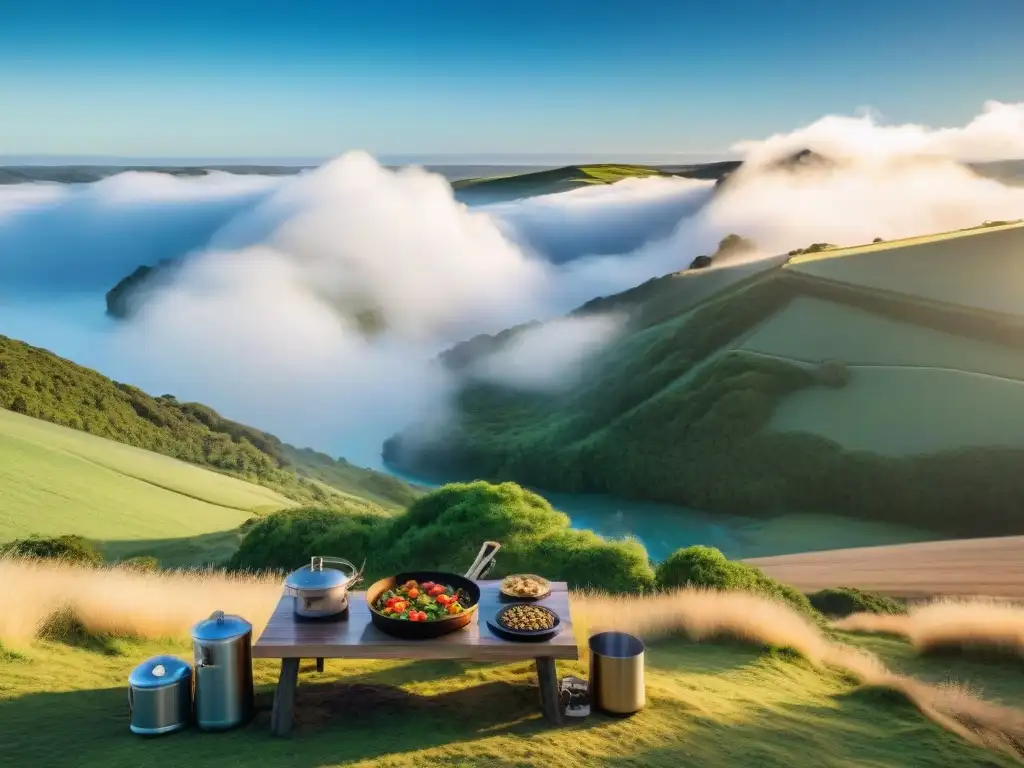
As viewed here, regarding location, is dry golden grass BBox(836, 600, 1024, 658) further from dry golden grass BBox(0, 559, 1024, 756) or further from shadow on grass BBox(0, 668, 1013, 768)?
shadow on grass BBox(0, 668, 1013, 768)

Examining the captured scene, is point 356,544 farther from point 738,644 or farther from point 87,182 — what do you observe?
point 87,182

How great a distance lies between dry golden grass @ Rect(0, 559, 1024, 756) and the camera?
4840 millimetres

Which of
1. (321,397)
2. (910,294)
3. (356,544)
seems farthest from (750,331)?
(356,544)

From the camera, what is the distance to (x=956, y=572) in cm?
1144

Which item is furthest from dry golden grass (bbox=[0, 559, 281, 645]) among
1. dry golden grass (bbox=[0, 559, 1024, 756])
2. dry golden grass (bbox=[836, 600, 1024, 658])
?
dry golden grass (bbox=[836, 600, 1024, 658])

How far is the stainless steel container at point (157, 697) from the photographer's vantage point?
381cm

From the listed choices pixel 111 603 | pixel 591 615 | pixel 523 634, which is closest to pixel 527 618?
pixel 523 634

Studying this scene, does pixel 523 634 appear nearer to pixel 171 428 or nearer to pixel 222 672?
pixel 222 672

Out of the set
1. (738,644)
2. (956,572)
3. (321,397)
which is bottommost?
(956,572)

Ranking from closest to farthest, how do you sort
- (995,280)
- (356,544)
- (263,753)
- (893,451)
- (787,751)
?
(263,753) < (787,751) < (356,544) < (893,451) < (995,280)

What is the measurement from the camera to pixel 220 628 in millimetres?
3951

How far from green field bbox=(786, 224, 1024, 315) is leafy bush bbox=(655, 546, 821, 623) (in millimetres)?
14742

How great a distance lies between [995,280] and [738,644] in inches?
701

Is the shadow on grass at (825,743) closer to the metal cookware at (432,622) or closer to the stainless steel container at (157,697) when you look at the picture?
the metal cookware at (432,622)
